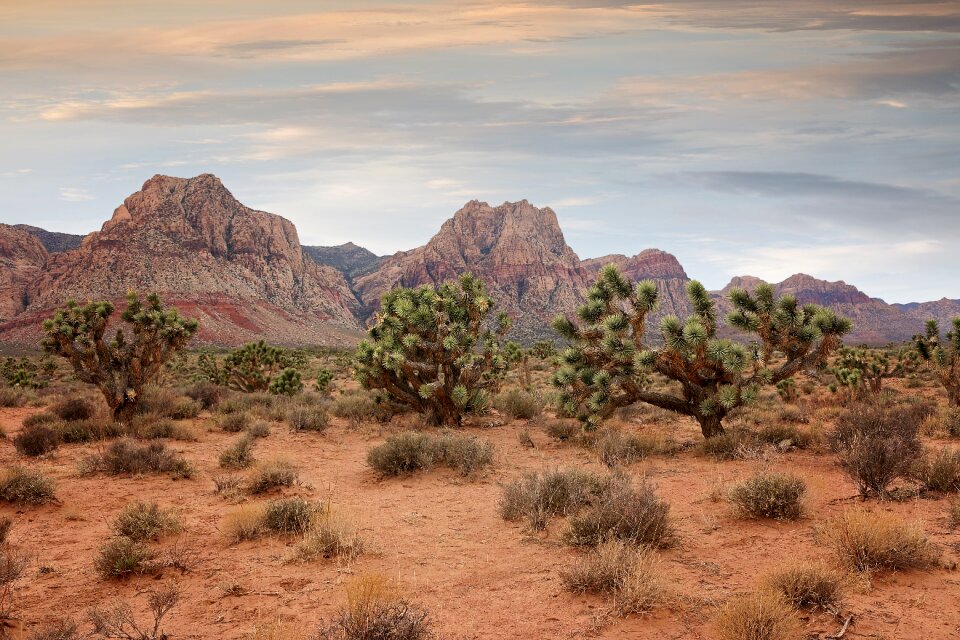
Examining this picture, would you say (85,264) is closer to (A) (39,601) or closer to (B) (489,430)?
(B) (489,430)

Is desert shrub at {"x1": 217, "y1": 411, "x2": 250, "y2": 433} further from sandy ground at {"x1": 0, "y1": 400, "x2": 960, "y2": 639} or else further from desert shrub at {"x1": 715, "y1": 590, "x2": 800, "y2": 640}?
desert shrub at {"x1": 715, "y1": 590, "x2": 800, "y2": 640}

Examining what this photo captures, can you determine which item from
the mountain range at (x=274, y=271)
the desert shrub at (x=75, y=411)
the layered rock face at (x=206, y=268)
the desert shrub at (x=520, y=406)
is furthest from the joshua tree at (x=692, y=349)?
the layered rock face at (x=206, y=268)

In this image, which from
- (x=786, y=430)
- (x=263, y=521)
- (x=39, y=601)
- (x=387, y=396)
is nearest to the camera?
(x=39, y=601)

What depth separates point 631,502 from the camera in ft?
22.7

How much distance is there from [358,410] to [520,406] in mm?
5610

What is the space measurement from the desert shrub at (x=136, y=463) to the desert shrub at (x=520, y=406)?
11.2 meters

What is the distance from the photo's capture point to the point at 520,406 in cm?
2042

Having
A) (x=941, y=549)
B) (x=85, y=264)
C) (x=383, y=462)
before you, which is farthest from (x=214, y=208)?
(x=941, y=549)

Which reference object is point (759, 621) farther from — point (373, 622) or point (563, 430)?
point (563, 430)

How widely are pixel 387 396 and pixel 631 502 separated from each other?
13890mm

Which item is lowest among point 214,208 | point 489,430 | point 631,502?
point 489,430

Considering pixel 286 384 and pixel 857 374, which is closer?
pixel 857 374

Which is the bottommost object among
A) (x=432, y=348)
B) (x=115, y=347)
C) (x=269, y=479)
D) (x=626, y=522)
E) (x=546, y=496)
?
(x=269, y=479)

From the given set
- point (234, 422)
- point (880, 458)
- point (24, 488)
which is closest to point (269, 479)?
point (24, 488)
